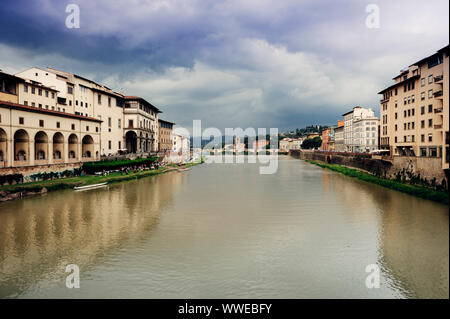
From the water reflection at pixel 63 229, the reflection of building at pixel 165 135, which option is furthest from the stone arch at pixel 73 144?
the reflection of building at pixel 165 135

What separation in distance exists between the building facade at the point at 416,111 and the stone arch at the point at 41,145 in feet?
129

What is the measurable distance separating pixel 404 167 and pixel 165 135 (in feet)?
215

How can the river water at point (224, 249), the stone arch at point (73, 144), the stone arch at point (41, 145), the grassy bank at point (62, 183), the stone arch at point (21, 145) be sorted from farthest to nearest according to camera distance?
the stone arch at point (73, 144) → the stone arch at point (41, 145) → the stone arch at point (21, 145) → the grassy bank at point (62, 183) → the river water at point (224, 249)

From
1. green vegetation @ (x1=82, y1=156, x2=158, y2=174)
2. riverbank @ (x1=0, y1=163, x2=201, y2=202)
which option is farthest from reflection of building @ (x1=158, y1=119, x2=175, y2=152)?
riverbank @ (x1=0, y1=163, x2=201, y2=202)

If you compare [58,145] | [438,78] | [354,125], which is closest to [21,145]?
[58,145]

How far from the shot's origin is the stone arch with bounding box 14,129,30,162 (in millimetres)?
27812

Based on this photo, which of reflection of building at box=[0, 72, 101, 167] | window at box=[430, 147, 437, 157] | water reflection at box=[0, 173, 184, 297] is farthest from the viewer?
window at box=[430, 147, 437, 157]

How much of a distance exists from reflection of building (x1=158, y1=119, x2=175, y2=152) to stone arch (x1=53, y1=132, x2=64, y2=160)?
3921 cm

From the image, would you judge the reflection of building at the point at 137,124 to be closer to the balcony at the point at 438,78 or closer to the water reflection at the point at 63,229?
the water reflection at the point at 63,229

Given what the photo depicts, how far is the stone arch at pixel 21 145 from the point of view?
27812mm

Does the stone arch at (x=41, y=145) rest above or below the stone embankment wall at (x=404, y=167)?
above

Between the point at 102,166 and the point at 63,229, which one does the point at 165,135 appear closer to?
the point at 102,166

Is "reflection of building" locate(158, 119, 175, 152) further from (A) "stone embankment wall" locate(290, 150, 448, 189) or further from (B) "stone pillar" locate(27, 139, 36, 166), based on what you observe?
(A) "stone embankment wall" locate(290, 150, 448, 189)

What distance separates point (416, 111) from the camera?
3450 centimetres
